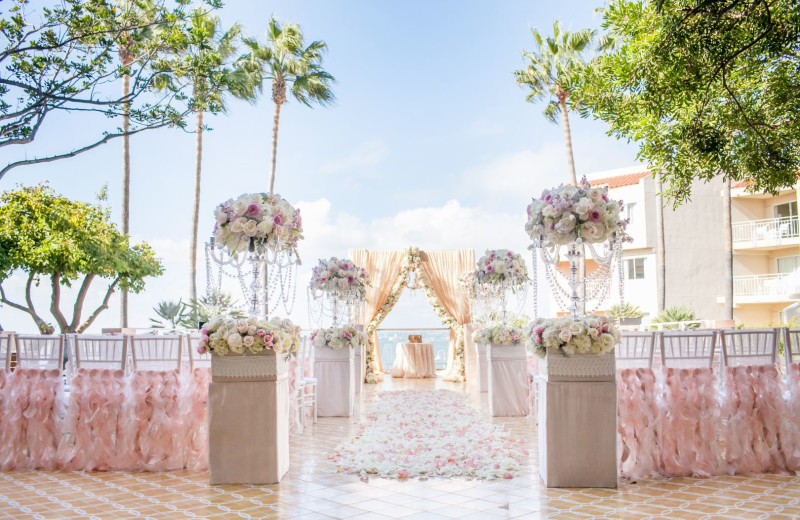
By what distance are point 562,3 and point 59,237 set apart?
14213mm

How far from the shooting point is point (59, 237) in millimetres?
13789

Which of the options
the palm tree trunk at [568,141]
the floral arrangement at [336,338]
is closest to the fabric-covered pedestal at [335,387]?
the floral arrangement at [336,338]

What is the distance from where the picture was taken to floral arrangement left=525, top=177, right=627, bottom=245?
191 inches

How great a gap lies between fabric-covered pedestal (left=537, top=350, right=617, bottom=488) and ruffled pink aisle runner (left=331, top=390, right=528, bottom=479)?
516mm

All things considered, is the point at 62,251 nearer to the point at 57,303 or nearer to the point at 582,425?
the point at 57,303

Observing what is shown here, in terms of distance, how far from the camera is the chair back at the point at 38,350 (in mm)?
5922

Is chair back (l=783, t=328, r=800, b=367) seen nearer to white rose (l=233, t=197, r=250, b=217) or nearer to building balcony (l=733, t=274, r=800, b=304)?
white rose (l=233, t=197, r=250, b=217)

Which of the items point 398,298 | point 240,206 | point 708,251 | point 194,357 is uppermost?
point 708,251

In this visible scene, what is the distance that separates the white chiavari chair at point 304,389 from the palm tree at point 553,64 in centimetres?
1070

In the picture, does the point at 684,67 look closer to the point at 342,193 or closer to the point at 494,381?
the point at 494,381

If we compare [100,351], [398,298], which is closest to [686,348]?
[100,351]

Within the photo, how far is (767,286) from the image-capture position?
71.7 ft

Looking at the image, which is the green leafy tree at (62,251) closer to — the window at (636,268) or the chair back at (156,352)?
the chair back at (156,352)

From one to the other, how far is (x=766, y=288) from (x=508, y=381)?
17.3m
